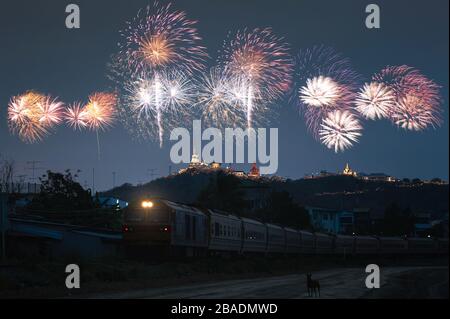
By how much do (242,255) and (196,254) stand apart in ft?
31.2

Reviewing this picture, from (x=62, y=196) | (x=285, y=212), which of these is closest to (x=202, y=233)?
(x=62, y=196)

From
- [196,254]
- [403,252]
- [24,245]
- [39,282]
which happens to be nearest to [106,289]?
[39,282]

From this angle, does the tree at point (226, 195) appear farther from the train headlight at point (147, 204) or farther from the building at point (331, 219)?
the building at point (331, 219)

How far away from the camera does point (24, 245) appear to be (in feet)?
167

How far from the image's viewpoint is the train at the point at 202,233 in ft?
145

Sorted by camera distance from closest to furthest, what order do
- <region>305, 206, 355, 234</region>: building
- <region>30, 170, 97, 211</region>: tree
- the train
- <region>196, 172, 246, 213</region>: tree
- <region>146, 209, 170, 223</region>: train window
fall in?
<region>146, 209, 170, 223</region>: train window → the train → <region>30, 170, 97, 211</region>: tree → <region>196, 172, 246, 213</region>: tree → <region>305, 206, 355, 234</region>: building

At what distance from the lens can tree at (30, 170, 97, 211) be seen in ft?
253

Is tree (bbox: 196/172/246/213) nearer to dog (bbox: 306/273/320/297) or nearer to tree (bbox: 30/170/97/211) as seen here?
tree (bbox: 30/170/97/211)

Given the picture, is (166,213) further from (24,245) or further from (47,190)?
(47,190)

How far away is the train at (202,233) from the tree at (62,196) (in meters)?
21.2

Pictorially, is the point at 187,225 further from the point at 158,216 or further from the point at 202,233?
the point at 202,233

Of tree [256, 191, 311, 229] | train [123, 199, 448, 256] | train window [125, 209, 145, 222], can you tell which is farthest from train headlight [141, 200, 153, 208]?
tree [256, 191, 311, 229]

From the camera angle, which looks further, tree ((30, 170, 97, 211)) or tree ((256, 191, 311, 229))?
tree ((256, 191, 311, 229))

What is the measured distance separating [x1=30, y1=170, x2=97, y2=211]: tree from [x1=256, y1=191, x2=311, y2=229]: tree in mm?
40931
